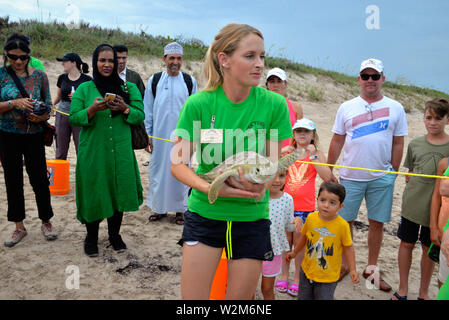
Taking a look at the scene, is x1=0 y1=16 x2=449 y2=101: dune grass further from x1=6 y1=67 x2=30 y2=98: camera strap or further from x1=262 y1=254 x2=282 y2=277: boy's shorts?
x1=262 y1=254 x2=282 y2=277: boy's shorts

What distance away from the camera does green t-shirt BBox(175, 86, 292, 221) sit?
176 centimetres

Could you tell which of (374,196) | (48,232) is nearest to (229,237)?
(374,196)

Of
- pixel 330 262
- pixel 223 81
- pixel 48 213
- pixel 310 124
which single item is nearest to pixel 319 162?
pixel 310 124

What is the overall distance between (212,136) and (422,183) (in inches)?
92.4

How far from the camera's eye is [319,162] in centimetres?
326

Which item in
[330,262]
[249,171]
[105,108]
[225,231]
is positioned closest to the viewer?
[249,171]

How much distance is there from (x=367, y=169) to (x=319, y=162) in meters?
0.42

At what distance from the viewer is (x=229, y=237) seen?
5.72 feet

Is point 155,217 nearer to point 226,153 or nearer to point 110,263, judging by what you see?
point 110,263

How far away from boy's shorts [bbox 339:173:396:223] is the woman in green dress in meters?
2.21

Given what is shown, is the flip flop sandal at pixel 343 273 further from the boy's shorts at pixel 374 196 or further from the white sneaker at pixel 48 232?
the white sneaker at pixel 48 232

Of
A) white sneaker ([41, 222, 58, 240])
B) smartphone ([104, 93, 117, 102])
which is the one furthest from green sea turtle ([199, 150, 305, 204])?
white sneaker ([41, 222, 58, 240])

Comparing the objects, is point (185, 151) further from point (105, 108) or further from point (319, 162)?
point (105, 108)

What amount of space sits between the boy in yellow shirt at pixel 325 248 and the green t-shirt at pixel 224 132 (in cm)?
110
